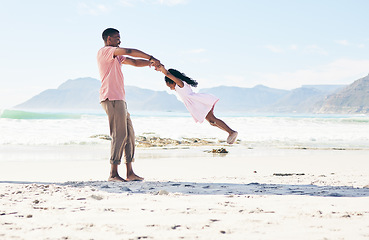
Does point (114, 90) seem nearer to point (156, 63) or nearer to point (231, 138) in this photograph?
point (156, 63)

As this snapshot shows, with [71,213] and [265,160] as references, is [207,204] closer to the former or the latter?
[71,213]

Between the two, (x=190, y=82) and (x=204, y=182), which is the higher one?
(x=190, y=82)

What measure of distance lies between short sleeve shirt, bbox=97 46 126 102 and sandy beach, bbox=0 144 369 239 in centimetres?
122

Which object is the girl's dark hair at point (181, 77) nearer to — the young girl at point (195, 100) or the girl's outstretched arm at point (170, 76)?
the young girl at point (195, 100)

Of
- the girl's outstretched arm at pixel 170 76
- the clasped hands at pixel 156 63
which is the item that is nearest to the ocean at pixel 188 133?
the girl's outstretched arm at pixel 170 76

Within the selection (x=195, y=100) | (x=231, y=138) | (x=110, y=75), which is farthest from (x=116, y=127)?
(x=231, y=138)

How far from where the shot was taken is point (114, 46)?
566 centimetres

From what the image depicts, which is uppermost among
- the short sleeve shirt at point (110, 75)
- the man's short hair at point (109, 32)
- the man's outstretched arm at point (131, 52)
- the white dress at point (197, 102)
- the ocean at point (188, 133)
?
the man's short hair at point (109, 32)

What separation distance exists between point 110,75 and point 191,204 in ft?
8.14

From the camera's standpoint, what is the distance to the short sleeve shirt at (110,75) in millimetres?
5516

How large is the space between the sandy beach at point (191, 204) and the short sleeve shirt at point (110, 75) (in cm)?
122

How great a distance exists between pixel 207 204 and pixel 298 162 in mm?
5150

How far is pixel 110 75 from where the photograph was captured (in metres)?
5.53

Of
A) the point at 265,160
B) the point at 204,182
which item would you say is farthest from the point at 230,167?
the point at 204,182
